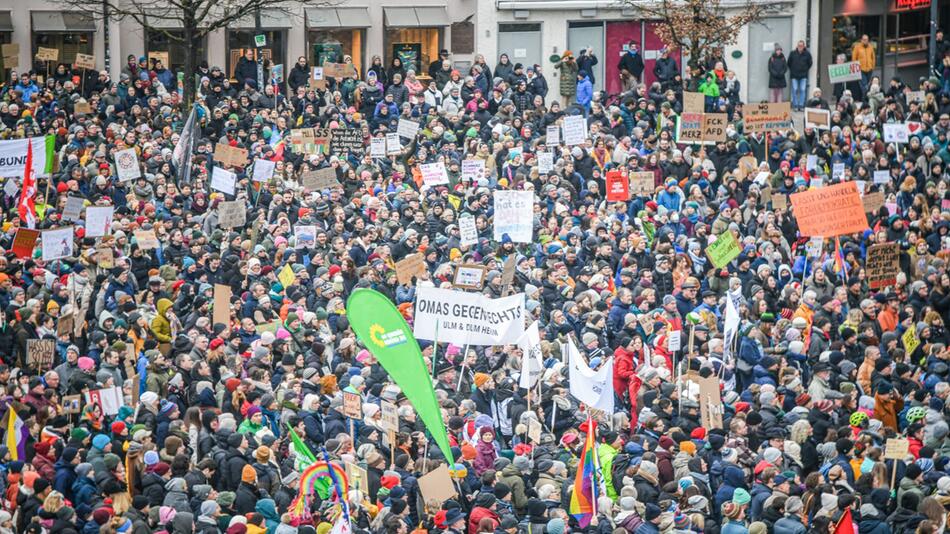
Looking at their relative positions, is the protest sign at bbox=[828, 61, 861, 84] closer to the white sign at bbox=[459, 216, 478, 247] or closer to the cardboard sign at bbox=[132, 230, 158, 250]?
the white sign at bbox=[459, 216, 478, 247]

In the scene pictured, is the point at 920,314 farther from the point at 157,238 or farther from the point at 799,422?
the point at 157,238

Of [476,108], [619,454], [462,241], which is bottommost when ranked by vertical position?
[619,454]

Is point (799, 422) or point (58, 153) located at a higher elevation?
point (58, 153)

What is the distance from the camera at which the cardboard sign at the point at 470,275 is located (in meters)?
20.8

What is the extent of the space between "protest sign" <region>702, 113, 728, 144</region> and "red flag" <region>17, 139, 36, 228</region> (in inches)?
421

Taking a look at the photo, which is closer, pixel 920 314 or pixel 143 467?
pixel 143 467

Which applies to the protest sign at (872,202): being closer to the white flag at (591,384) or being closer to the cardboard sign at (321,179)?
the cardboard sign at (321,179)

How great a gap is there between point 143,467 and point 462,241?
8.80m

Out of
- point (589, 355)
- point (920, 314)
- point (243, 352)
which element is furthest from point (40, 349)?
point (920, 314)

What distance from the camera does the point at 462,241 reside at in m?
22.8

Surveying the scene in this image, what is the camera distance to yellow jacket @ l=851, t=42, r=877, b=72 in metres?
33.1

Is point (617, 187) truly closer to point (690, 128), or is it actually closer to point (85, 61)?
point (690, 128)

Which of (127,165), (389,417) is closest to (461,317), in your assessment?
(389,417)

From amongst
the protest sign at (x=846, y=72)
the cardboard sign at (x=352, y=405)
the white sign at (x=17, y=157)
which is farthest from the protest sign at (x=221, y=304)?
the protest sign at (x=846, y=72)
